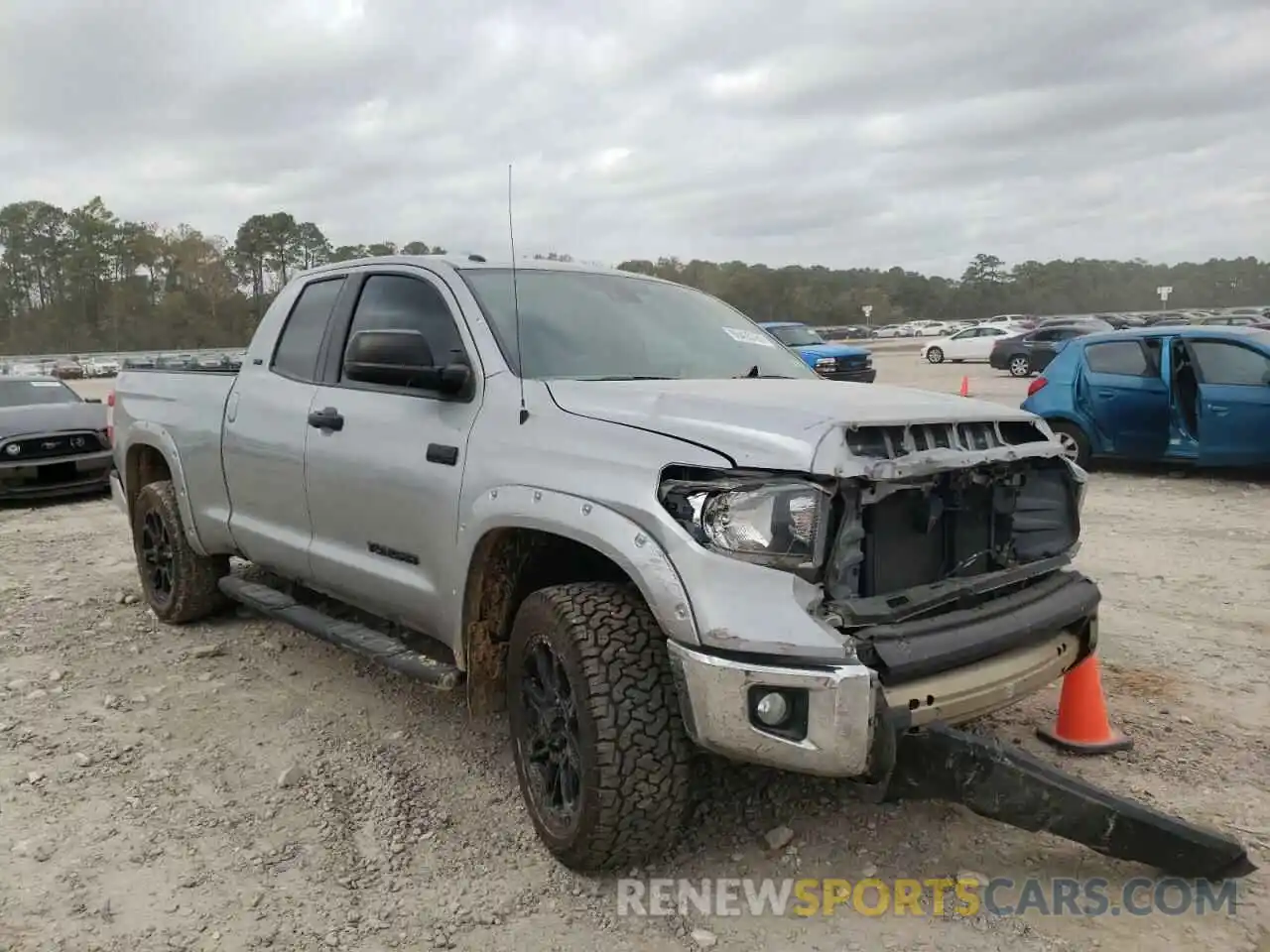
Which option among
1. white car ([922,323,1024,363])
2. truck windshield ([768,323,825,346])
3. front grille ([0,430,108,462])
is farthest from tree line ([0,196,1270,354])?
front grille ([0,430,108,462])

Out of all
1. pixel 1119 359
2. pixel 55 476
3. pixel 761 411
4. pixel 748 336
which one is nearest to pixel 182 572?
pixel 748 336

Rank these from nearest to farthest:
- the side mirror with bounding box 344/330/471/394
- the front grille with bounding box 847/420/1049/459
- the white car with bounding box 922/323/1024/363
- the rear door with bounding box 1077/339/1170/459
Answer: the front grille with bounding box 847/420/1049/459 < the side mirror with bounding box 344/330/471/394 < the rear door with bounding box 1077/339/1170/459 < the white car with bounding box 922/323/1024/363

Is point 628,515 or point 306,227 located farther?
point 306,227

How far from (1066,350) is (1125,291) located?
109 metres

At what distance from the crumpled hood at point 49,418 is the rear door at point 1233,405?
1139cm

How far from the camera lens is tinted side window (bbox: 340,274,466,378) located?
3.65 m

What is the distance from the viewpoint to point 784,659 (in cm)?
245

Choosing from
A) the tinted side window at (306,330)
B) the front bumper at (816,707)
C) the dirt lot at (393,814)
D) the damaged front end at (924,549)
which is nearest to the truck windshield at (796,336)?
the dirt lot at (393,814)

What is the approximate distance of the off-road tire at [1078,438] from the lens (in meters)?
10.2

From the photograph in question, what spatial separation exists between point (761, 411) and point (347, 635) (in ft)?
6.79

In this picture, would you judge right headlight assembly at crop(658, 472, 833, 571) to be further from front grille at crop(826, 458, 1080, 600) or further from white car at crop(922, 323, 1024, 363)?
white car at crop(922, 323, 1024, 363)

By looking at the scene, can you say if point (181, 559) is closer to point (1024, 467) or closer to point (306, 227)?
point (1024, 467)

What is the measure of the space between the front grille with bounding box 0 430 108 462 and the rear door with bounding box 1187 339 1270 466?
11.3 m

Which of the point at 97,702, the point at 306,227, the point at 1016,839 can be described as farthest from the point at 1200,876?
the point at 306,227
